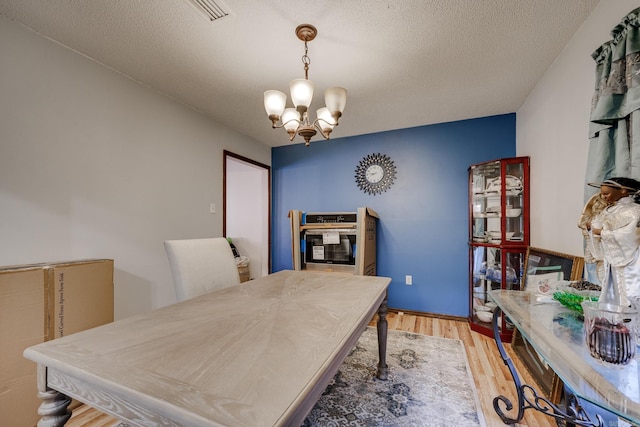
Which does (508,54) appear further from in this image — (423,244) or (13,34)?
(13,34)

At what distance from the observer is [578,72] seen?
1.70 m

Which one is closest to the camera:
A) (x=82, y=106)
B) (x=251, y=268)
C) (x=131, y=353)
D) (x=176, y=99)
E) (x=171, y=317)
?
(x=131, y=353)

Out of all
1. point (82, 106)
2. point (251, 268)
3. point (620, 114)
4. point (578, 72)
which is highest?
point (578, 72)

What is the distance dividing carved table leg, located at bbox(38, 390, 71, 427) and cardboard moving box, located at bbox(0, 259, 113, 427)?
0.90 m

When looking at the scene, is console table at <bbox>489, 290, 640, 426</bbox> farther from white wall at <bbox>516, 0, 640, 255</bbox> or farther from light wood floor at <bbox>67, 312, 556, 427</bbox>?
white wall at <bbox>516, 0, 640, 255</bbox>

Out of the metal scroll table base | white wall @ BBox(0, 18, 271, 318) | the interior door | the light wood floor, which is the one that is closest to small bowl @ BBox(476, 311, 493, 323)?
the light wood floor

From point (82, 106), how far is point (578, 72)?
11.1ft

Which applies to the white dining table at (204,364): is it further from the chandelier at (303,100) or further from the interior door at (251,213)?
the interior door at (251,213)

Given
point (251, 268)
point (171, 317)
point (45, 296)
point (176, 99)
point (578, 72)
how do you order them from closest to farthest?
1. point (171, 317)
2. point (45, 296)
3. point (578, 72)
4. point (176, 99)
5. point (251, 268)

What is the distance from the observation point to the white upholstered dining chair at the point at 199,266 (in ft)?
5.17

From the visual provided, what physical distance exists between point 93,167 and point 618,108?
3.10 m

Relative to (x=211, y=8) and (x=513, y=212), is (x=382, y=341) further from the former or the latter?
(x=211, y=8)

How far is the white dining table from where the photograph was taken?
0.59m

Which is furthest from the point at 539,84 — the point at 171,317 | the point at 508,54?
the point at 171,317
